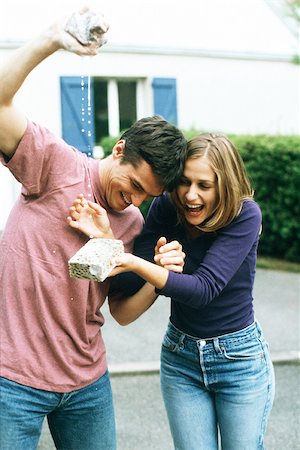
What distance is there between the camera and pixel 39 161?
233 centimetres

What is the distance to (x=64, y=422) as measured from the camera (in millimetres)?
2572

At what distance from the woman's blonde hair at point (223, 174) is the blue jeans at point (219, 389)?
447 mm

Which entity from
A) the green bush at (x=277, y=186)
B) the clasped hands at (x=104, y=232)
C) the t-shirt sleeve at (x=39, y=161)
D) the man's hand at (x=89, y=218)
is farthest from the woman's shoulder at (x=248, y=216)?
the green bush at (x=277, y=186)

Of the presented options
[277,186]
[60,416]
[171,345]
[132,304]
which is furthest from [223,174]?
[277,186]

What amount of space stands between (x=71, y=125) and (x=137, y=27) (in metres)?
2.19

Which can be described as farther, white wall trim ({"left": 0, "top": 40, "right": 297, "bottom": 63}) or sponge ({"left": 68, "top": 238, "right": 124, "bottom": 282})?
white wall trim ({"left": 0, "top": 40, "right": 297, "bottom": 63})

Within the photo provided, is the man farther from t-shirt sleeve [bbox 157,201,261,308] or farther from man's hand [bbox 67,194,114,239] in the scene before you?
t-shirt sleeve [bbox 157,201,261,308]

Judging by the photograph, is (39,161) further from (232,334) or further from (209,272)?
(232,334)

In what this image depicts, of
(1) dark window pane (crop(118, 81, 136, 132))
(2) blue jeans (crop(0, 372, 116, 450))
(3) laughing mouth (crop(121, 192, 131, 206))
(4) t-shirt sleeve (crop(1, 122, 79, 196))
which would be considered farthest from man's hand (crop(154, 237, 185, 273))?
(1) dark window pane (crop(118, 81, 136, 132))

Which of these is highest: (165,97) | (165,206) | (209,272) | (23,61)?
(23,61)

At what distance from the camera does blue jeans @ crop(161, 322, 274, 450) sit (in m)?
2.69

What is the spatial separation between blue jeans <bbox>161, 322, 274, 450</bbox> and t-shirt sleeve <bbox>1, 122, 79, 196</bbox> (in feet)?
2.64

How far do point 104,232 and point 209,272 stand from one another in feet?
1.27

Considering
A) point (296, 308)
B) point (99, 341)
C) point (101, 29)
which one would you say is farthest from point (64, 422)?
point (296, 308)
